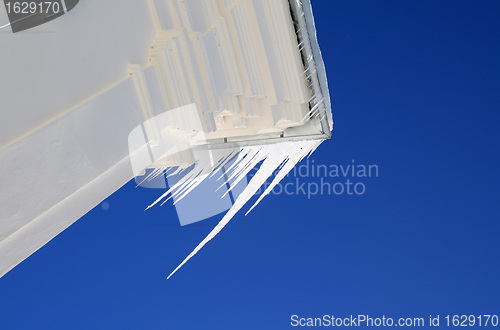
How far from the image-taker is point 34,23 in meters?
1.68

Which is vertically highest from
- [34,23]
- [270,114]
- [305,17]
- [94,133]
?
[34,23]

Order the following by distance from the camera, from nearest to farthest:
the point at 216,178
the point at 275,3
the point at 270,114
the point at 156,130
A: the point at 156,130
the point at 275,3
the point at 270,114
the point at 216,178

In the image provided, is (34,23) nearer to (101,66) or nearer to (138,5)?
(101,66)

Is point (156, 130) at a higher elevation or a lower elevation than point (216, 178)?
higher

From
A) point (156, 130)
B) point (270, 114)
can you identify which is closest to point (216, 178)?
point (270, 114)

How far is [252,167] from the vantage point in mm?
3117

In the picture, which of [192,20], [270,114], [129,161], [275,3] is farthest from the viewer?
[270,114]

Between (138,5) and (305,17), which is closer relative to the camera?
(138,5)

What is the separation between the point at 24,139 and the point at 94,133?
32 centimetres

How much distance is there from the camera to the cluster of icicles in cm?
309

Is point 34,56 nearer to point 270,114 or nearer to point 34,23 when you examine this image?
point 34,23

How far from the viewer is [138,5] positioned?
223 cm

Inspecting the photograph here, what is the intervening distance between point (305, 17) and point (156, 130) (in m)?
0.92

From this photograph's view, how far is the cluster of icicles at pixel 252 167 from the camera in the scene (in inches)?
121
